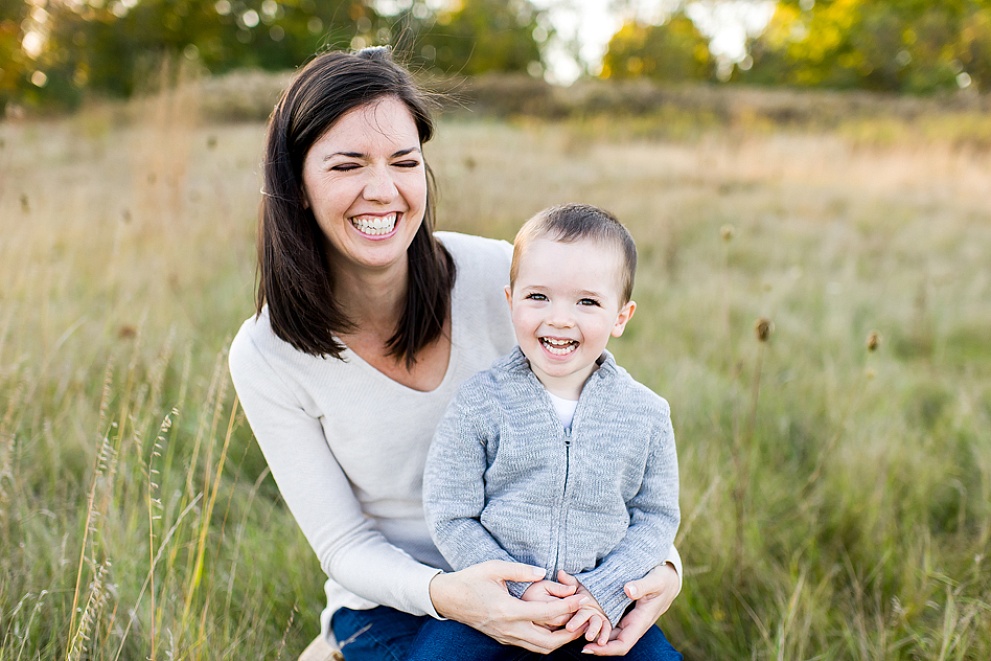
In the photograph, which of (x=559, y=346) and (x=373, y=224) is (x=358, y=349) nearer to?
(x=373, y=224)

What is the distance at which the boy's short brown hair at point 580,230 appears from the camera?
1.50 metres

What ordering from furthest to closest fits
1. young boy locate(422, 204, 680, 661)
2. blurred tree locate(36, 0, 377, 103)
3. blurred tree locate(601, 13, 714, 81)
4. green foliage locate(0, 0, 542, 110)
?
blurred tree locate(601, 13, 714, 81) < blurred tree locate(36, 0, 377, 103) < green foliage locate(0, 0, 542, 110) < young boy locate(422, 204, 680, 661)

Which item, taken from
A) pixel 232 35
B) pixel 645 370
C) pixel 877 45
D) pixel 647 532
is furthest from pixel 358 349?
pixel 232 35

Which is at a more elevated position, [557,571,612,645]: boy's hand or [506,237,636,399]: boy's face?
[506,237,636,399]: boy's face

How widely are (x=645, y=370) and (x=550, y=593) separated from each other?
6.94ft

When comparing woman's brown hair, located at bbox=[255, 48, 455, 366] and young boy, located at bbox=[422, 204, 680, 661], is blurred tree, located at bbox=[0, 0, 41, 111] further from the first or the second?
young boy, located at bbox=[422, 204, 680, 661]

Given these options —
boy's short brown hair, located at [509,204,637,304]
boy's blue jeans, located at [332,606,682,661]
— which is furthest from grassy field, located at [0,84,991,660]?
boy's short brown hair, located at [509,204,637,304]

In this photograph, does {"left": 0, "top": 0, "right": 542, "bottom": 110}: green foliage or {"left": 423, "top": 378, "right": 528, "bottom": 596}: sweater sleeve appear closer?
{"left": 423, "top": 378, "right": 528, "bottom": 596}: sweater sleeve

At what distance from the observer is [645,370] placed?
134 inches

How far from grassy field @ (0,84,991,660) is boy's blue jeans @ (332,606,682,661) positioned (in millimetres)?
314

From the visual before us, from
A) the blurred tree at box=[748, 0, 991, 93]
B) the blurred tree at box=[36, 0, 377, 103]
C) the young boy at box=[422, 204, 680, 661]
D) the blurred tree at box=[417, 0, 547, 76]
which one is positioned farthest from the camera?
the blurred tree at box=[417, 0, 547, 76]

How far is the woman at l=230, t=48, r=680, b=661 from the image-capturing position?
1578 millimetres

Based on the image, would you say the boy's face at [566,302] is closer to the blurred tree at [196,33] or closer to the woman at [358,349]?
the woman at [358,349]

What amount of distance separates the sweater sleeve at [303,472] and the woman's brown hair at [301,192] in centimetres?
11
